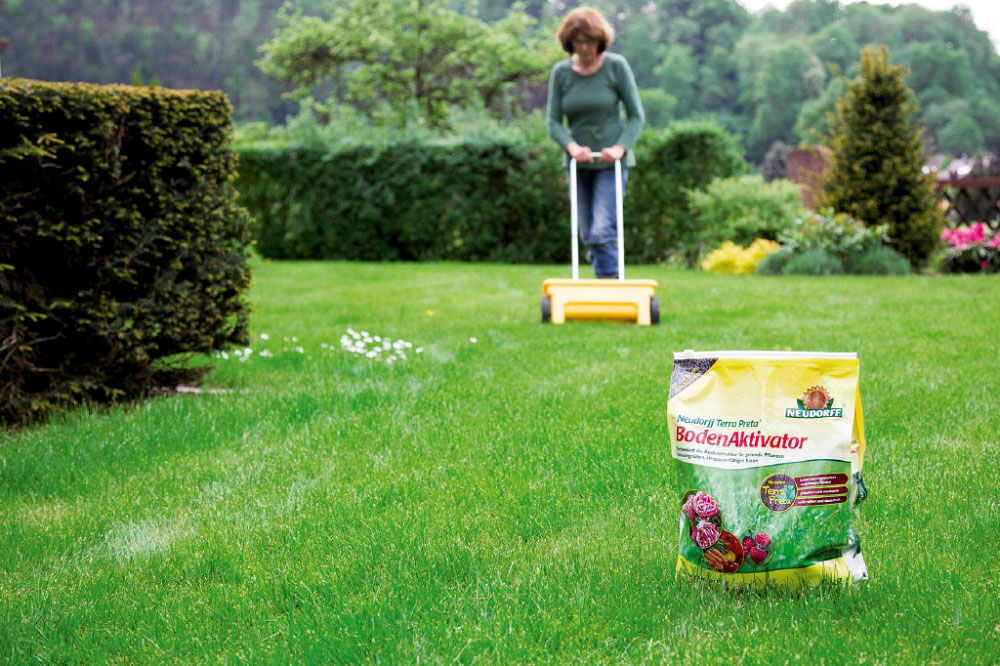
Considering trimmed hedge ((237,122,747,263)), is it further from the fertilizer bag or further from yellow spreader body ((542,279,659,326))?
the fertilizer bag

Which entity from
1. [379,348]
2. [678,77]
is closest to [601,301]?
[379,348]

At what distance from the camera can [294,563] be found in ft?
7.72

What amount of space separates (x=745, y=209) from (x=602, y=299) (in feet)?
22.9

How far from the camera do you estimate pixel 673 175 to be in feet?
45.9

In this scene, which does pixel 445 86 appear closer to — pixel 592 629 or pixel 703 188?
pixel 703 188

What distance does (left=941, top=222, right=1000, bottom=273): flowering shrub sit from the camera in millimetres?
11141

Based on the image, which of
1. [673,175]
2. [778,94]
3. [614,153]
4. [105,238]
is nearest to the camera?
[105,238]

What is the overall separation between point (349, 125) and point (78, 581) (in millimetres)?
17574

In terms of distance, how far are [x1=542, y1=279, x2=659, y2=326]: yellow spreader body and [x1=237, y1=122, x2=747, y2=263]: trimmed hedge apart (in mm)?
7352

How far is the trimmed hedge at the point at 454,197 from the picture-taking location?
14.0 m

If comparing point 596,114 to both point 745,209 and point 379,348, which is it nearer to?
point 379,348

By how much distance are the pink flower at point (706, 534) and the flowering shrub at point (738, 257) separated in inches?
377

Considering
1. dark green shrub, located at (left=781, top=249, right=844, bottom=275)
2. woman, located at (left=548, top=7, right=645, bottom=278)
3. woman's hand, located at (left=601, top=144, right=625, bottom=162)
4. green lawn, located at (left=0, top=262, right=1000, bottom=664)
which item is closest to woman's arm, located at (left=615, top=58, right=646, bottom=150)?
woman, located at (left=548, top=7, right=645, bottom=278)

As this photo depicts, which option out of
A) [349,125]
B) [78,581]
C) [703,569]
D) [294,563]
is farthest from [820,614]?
[349,125]
